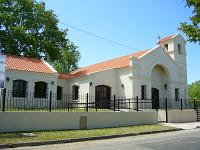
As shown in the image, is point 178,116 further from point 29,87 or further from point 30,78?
point 30,78

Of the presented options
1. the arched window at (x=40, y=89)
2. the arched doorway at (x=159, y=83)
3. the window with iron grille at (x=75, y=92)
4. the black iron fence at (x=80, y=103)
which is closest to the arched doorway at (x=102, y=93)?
the black iron fence at (x=80, y=103)

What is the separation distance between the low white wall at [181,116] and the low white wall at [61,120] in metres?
3.34

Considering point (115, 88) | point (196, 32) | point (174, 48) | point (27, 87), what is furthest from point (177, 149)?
point (174, 48)

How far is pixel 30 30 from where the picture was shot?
35.9 metres

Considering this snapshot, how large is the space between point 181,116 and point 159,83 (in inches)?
317

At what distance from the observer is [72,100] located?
2983 centimetres

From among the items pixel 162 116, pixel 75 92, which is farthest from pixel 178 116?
pixel 75 92

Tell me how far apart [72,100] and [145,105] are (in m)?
7.78

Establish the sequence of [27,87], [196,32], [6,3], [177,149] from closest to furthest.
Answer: [177,149]
[196,32]
[27,87]
[6,3]

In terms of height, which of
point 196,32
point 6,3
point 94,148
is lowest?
point 94,148

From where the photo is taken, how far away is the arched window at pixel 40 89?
83.6 feet

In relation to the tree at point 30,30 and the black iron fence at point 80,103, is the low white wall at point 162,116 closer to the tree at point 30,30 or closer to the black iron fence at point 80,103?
the black iron fence at point 80,103

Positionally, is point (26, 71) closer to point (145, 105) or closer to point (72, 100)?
point (72, 100)

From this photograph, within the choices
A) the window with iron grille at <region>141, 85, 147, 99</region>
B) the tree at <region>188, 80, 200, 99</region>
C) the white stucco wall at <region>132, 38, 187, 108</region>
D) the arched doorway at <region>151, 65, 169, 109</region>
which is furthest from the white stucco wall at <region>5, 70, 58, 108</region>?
the tree at <region>188, 80, 200, 99</region>
